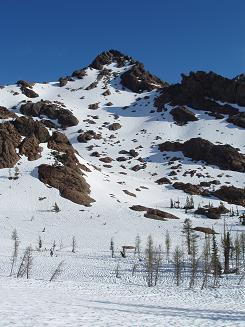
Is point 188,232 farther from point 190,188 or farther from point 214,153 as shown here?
point 214,153

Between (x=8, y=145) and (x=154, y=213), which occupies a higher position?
(x=8, y=145)

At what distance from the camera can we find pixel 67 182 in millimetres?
119250

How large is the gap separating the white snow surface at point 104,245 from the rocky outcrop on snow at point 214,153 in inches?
187

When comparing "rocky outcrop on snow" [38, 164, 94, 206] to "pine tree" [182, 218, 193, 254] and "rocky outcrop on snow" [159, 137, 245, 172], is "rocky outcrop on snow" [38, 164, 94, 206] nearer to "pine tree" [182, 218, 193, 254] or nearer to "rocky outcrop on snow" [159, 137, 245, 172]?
"pine tree" [182, 218, 193, 254]

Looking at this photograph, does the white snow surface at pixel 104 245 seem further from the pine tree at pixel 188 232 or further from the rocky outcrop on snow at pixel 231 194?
the rocky outcrop on snow at pixel 231 194

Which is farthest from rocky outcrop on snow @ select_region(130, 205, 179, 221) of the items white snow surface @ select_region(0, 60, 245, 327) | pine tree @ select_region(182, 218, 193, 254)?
pine tree @ select_region(182, 218, 193, 254)

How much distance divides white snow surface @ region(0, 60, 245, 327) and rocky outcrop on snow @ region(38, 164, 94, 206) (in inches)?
87.3

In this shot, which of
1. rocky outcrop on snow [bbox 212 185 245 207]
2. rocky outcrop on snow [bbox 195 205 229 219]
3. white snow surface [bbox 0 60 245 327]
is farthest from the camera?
rocky outcrop on snow [bbox 212 185 245 207]

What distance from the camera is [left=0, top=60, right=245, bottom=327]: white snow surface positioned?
22.2 meters

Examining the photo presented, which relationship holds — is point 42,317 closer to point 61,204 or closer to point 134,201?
point 61,204

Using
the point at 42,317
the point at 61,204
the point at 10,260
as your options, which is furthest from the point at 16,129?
the point at 42,317

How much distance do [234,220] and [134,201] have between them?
2886 cm

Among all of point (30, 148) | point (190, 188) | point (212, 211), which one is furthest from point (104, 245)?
point (190, 188)

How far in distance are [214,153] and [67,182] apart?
80.0 metres
